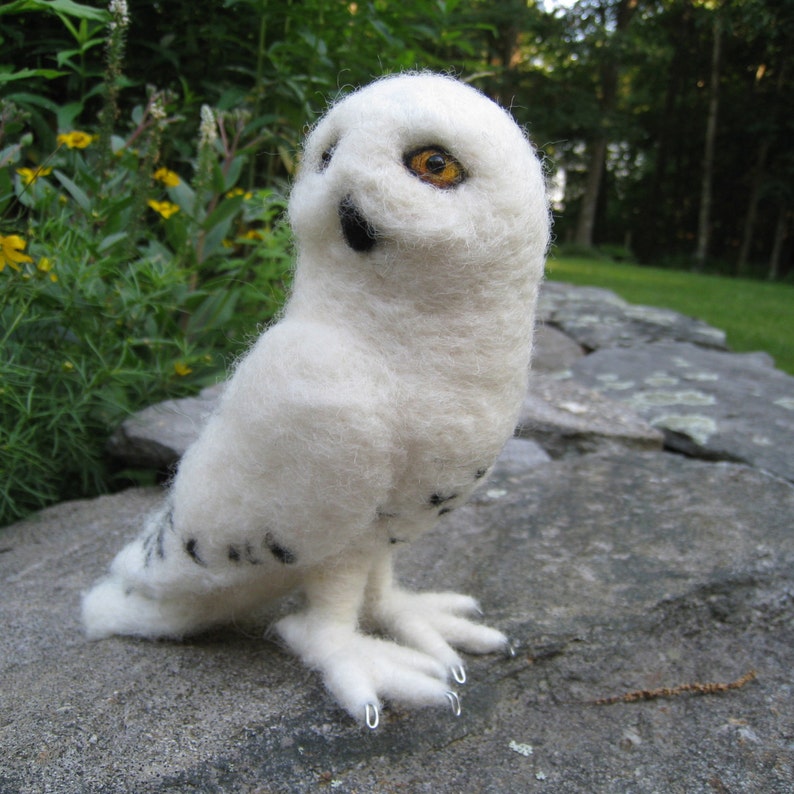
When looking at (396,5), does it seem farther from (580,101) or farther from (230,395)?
(580,101)

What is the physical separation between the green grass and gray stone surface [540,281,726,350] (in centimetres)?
32

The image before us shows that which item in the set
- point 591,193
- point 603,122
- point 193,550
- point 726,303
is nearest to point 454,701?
point 193,550

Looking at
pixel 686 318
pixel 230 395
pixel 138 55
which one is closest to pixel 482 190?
pixel 230 395

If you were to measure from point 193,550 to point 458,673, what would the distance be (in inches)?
15.9

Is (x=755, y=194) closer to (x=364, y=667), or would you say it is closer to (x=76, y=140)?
(x=76, y=140)

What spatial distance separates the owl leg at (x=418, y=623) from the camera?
43.3 inches

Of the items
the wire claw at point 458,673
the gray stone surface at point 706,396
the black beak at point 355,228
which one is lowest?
the wire claw at point 458,673

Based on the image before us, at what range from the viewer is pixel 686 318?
13.8 ft

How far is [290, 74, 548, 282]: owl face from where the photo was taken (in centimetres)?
82

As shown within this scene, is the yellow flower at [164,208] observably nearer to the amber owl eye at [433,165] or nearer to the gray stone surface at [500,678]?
the gray stone surface at [500,678]

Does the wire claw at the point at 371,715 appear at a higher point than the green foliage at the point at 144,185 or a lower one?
lower

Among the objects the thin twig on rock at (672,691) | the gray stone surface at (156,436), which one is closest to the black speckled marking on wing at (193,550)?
the thin twig on rock at (672,691)

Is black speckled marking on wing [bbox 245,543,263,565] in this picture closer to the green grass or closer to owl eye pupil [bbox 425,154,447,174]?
owl eye pupil [bbox 425,154,447,174]

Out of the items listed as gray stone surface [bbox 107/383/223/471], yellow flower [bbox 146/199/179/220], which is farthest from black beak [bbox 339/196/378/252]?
yellow flower [bbox 146/199/179/220]
